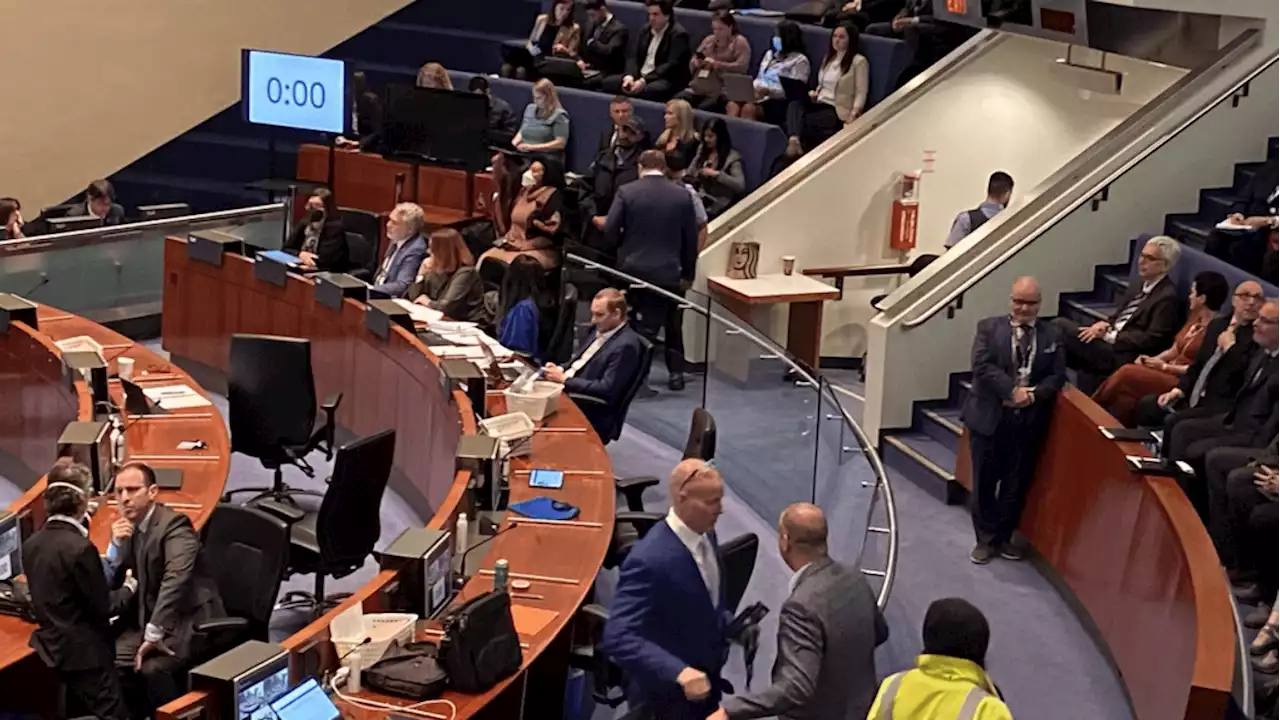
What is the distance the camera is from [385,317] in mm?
8984

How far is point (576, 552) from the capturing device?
20.3 ft

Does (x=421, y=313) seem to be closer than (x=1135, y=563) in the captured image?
No

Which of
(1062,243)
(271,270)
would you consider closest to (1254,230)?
(1062,243)

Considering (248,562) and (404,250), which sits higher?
(404,250)

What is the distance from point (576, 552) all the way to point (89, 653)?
5.76 ft

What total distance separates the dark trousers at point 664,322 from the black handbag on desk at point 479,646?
186 inches

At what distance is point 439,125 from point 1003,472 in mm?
5832

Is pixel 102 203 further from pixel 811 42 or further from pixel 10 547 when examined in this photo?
pixel 10 547

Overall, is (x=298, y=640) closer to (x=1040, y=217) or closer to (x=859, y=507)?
(x=859, y=507)

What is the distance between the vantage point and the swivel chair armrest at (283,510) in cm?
718

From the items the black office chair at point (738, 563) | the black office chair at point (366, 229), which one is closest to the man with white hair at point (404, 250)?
the black office chair at point (366, 229)

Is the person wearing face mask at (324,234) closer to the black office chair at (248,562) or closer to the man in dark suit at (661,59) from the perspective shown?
the man in dark suit at (661,59)

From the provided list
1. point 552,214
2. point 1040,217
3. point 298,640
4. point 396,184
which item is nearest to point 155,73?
point 396,184

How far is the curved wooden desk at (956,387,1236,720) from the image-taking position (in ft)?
18.9
